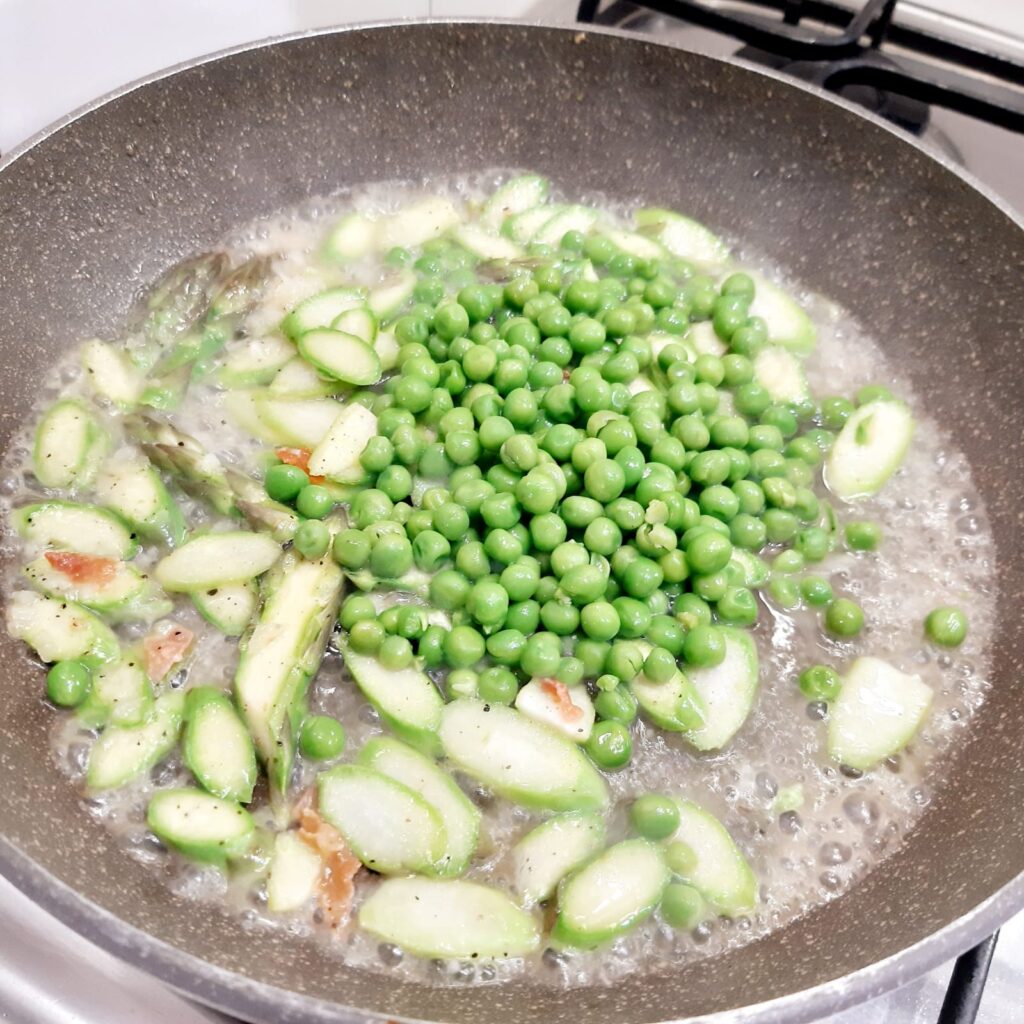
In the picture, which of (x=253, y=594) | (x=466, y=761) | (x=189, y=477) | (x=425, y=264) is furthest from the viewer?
(x=425, y=264)

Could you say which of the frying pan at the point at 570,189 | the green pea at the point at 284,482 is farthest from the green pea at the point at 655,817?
the green pea at the point at 284,482

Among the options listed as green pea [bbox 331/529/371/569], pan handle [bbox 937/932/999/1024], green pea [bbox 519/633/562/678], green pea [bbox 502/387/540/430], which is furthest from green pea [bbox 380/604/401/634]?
pan handle [bbox 937/932/999/1024]

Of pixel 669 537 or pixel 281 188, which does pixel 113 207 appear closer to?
pixel 281 188

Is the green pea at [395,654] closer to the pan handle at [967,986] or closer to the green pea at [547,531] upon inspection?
the green pea at [547,531]

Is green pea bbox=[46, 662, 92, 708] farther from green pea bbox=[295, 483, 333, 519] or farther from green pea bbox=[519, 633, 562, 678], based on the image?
green pea bbox=[519, 633, 562, 678]

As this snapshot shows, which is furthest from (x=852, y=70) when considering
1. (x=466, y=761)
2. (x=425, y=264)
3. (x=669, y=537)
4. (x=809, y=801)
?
(x=466, y=761)
